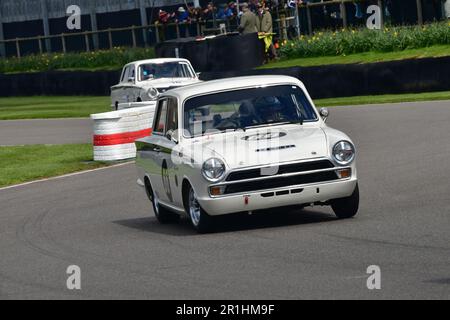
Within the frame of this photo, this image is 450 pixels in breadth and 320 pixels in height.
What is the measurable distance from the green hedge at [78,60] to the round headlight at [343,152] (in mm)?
31371

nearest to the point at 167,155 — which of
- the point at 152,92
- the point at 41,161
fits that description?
the point at 41,161

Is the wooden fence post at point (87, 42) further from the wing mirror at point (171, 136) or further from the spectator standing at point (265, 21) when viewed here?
the wing mirror at point (171, 136)

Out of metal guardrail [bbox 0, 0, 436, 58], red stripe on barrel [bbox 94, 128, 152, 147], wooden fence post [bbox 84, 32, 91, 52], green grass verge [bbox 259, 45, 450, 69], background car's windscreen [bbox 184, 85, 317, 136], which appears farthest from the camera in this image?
wooden fence post [bbox 84, 32, 91, 52]

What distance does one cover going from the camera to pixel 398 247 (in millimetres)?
9438

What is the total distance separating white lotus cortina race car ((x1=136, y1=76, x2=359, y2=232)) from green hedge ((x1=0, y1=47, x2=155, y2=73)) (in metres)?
30.1

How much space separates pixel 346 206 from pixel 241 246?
1.55 meters

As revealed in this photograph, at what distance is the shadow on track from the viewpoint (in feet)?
37.7

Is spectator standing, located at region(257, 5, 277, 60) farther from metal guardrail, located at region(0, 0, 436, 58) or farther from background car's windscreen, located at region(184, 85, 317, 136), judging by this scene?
background car's windscreen, located at region(184, 85, 317, 136)

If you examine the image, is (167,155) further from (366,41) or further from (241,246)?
(366,41)

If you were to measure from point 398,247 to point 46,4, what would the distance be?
44.7m

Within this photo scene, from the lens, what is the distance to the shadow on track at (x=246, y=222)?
452 inches

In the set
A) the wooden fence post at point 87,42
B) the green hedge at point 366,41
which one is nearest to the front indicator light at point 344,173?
the green hedge at point 366,41

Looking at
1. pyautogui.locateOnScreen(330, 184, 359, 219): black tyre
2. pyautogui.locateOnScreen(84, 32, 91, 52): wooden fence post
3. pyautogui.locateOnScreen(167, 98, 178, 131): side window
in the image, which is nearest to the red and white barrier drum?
pyautogui.locateOnScreen(167, 98, 178, 131): side window
